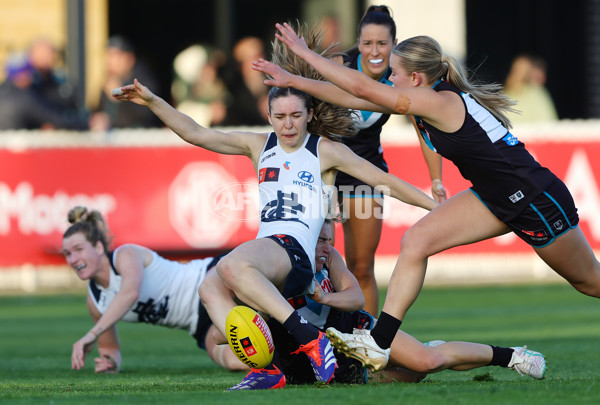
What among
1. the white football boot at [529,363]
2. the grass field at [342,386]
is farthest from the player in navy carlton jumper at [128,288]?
the white football boot at [529,363]

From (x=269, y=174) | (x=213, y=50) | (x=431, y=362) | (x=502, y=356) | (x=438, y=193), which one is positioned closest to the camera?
(x=431, y=362)

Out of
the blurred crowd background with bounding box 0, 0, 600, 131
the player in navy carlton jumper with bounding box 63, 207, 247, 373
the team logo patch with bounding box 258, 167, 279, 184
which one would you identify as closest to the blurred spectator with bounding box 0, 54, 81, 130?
the blurred crowd background with bounding box 0, 0, 600, 131

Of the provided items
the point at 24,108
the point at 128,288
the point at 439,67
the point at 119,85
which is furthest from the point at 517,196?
the point at 24,108

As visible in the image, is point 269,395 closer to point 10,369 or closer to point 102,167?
point 10,369

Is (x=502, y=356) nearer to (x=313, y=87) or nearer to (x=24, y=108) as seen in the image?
(x=313, y=87)

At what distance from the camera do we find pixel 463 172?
255 inches

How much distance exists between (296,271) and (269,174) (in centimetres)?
76

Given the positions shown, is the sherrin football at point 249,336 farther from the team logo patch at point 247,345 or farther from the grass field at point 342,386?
the grass field at point 342,386

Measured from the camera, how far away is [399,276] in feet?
20.6

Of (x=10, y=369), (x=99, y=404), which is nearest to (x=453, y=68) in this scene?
(x=99, y=404)

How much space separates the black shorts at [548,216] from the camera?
626cm

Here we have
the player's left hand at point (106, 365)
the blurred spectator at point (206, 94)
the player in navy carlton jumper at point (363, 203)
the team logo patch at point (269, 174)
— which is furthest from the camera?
the blurred spectator at point (206, 94)

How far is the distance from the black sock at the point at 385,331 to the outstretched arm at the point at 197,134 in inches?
60.4

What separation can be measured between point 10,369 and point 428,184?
26.8 feet
